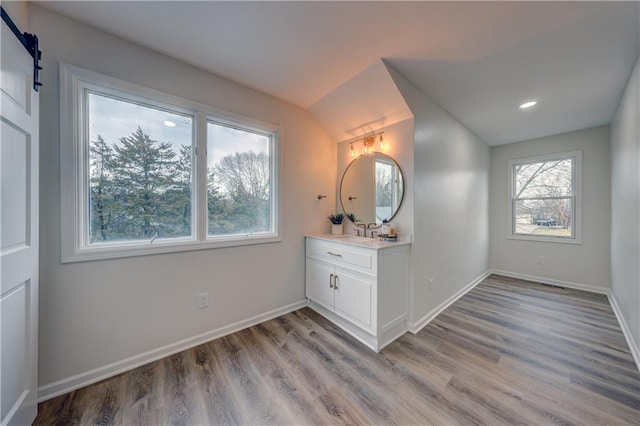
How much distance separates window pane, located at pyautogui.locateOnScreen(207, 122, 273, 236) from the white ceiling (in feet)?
1.82

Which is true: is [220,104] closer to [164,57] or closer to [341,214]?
[164,57]

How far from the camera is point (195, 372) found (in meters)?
1.72

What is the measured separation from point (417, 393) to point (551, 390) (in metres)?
0.93

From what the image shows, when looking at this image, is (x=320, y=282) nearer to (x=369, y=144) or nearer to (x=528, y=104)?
(x=369, y=144)

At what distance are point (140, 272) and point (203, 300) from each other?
56 centimetres

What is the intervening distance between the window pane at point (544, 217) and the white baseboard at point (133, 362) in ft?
15.0

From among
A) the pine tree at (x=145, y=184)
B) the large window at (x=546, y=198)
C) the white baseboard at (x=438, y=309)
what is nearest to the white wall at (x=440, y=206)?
the white baseboard at (x=438, y=309)

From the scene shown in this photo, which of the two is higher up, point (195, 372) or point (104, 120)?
point (104, 120)

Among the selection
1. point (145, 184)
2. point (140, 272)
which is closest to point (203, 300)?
point (140, 272)

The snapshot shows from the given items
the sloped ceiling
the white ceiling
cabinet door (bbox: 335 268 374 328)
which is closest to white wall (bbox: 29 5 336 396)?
the white ceiling

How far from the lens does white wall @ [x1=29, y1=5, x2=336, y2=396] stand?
4.83 ft

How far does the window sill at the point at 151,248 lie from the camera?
5.13ft

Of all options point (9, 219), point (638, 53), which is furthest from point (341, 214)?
point (638, 53)

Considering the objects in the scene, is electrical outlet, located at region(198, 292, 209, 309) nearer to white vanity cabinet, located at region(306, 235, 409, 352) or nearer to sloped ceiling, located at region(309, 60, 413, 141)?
white vanity cabinet, located at region(306, 235, 409, 352)
